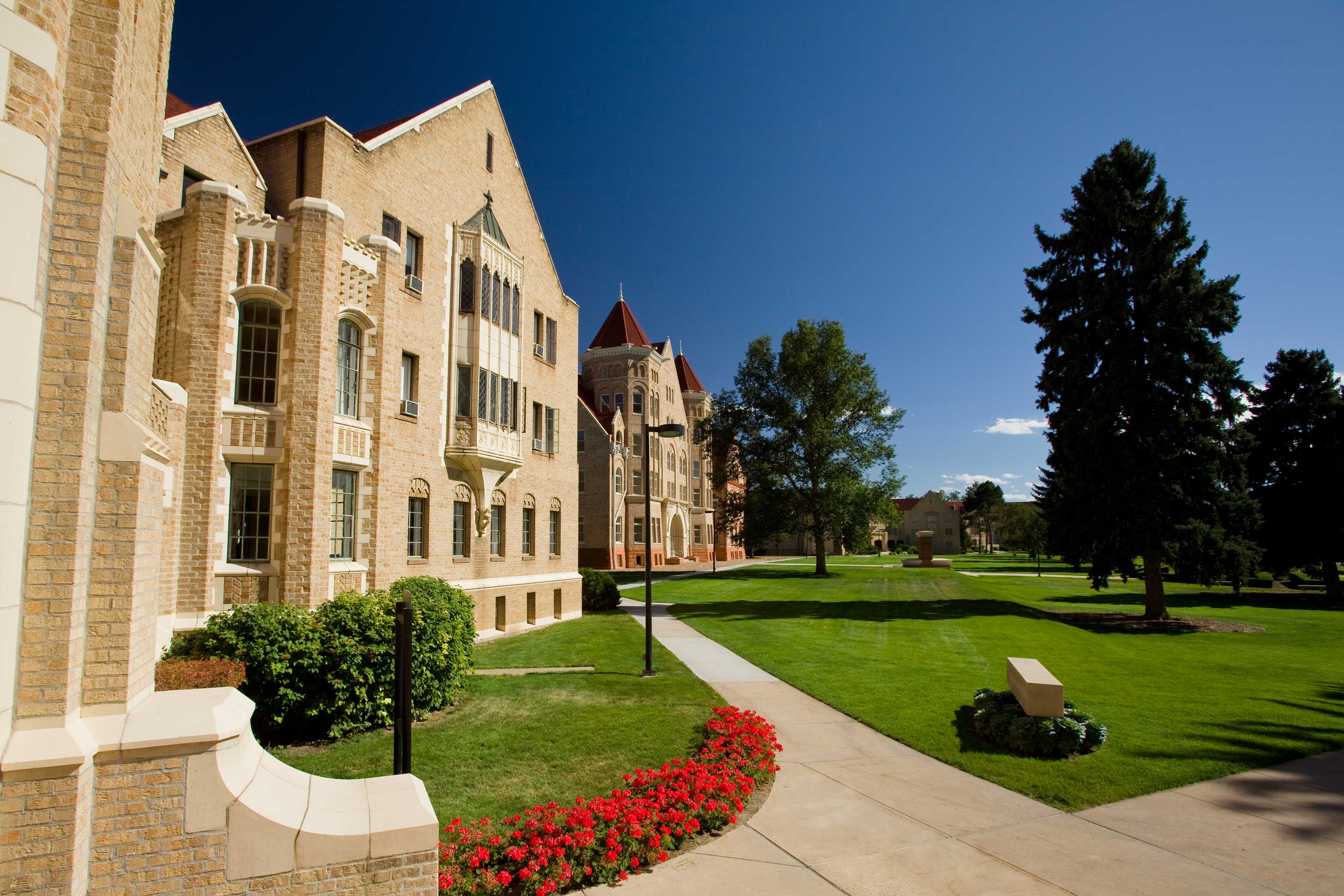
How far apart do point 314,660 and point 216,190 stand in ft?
26.4

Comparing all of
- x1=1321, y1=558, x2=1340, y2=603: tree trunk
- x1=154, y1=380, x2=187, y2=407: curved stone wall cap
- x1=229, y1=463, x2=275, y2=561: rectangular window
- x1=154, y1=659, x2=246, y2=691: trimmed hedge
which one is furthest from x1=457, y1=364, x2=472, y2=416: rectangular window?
x1=1321, y1=558, x2=1340, y2=603: tree trunk

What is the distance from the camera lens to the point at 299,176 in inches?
548

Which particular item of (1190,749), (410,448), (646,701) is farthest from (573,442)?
(1190,749)

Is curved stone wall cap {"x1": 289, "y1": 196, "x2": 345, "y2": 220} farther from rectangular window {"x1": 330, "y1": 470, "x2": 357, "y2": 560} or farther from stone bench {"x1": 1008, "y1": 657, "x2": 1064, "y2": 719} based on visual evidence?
stone bench {"x1": 1008, "y1": 657, "x2": 1064, "y2": 719}

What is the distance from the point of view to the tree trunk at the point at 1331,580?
110 feet

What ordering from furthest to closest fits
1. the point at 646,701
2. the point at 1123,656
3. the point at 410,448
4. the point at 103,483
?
the point at 1123,656 → the point at 410,448 → the point at 646,701 → the point at 103,483

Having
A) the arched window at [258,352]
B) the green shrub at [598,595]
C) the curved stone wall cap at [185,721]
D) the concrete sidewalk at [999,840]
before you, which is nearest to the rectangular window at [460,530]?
the arched window at [258,352]

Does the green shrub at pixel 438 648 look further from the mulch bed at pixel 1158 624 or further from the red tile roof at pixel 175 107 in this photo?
the mulch bed at pixel 1158 624

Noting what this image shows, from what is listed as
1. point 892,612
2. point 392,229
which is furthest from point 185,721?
point 892,612

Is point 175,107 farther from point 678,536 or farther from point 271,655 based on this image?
point 678,536

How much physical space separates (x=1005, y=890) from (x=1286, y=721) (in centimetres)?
878

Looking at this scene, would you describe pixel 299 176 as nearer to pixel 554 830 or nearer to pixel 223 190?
pixel 223 190

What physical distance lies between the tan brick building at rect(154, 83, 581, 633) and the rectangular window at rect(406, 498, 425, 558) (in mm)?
45

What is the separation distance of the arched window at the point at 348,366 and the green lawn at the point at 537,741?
597 centimetres
